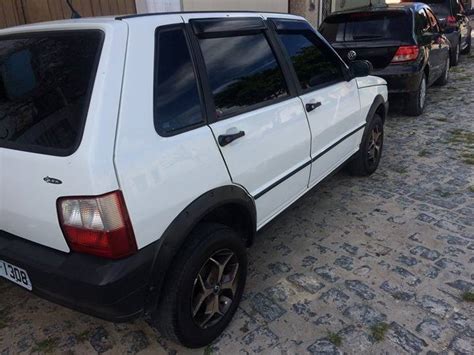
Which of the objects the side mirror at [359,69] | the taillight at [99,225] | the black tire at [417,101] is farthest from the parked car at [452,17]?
the taillight at [99,225]

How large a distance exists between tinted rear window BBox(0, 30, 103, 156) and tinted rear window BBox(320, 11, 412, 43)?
4999 mm

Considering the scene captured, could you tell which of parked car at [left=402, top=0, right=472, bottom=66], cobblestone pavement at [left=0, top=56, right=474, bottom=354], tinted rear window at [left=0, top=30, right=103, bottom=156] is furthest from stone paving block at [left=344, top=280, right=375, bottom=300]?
parked car at [left=402, top=0, right=472, bottom=66]

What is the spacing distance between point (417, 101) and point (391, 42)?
40.6 inches

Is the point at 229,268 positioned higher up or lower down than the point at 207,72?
lower down

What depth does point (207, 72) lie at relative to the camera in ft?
7.48

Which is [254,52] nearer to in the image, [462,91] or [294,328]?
[294,328]

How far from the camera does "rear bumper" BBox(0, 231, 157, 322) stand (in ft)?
5.85

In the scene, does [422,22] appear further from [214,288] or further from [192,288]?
[192,288]

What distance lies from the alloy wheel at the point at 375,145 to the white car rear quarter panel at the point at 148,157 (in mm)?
2742

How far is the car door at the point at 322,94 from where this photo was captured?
10.0 feet

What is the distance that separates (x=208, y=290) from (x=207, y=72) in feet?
3.85

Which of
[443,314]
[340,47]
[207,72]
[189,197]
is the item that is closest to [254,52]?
[207,72]

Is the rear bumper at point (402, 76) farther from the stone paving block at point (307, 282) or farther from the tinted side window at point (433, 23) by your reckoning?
the stone paving block at point (307, 282)

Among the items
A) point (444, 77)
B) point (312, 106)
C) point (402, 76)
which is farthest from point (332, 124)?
point (444, 77)
